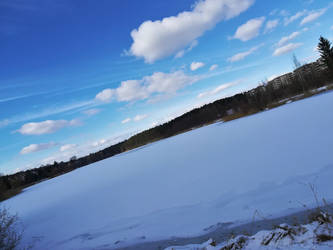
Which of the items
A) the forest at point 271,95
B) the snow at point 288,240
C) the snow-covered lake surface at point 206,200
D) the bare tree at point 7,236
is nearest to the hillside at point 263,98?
the forest at point 271,95

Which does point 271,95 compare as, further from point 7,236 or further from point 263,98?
point 7,236

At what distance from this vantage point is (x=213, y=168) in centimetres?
575

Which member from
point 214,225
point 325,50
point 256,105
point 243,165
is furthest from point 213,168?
point 325,50

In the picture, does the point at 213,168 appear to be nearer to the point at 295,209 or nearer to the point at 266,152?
the point at 266,152

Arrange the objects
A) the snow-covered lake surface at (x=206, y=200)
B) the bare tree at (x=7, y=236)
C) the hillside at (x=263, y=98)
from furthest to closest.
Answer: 1. the hillside at (x=263, y=98)
2. the bare tree at (x=7, y=236)
3. the snow-covered lake surface at (x=206, y=200)

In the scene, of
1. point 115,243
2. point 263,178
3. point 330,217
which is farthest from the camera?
point 263,178

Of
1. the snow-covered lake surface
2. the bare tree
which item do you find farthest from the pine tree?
the bare tree

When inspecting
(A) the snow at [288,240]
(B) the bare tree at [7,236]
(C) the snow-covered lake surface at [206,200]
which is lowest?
(C) the snow-covered lake surface at [206,200]

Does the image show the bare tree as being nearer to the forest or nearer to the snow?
the snow

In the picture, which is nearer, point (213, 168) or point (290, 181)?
point (290, 181)

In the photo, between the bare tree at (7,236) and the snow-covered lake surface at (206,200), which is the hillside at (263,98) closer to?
the snow-covered lake surface at (206,200)

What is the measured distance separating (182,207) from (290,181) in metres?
2.20

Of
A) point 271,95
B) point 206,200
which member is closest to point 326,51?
point 271,95

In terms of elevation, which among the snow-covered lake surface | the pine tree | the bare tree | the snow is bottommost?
the snow-covered lake surface
